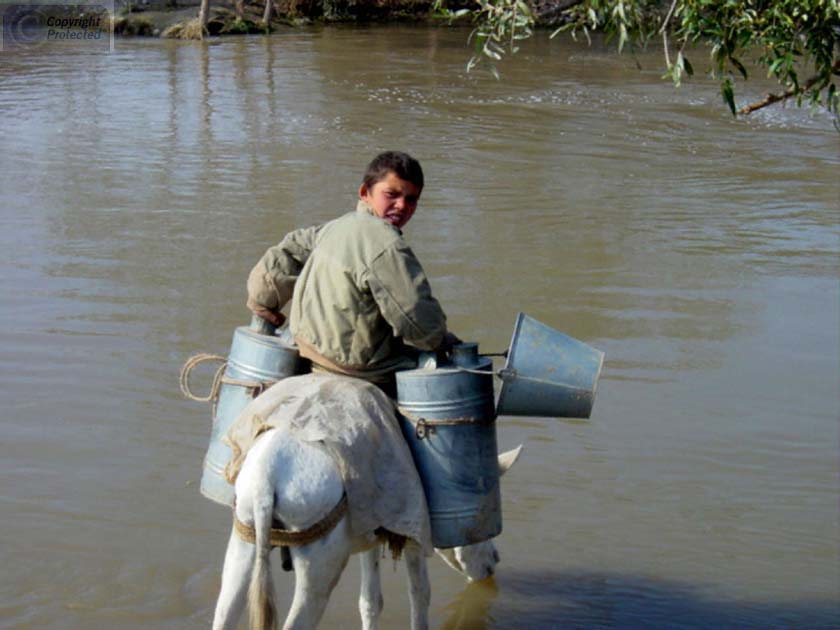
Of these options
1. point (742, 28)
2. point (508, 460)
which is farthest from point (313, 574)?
point (742, 28)

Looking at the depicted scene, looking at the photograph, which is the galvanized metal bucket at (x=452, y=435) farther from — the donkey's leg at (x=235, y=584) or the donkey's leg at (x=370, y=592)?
the donkey's leg at (x=235, y=584)

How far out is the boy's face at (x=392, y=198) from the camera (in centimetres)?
466

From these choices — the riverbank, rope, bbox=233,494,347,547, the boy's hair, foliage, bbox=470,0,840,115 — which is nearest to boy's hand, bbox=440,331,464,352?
the boy's hair

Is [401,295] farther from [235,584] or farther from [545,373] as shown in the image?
[235,584]

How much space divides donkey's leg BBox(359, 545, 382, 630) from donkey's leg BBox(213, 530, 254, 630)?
0.88 meters

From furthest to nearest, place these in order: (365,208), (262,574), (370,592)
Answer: (370,592) < (365,208) < (262,574)

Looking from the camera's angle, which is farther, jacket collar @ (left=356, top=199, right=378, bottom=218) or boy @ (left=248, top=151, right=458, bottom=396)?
jacket collar @ (left=356, top=199, right=378, bottom=218)

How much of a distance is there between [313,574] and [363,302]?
0.96m

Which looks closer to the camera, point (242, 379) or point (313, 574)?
point (313, 574)

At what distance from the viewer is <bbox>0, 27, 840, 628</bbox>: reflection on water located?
6.21 metres

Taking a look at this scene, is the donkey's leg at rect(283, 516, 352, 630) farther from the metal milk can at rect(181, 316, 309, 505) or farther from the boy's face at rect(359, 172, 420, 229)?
the boy's face at rect(359, 172, 420, 229)

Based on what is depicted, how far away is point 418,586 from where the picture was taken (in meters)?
4.95

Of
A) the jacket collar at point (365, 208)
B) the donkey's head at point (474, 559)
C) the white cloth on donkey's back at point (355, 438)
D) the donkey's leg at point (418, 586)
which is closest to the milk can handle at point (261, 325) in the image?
the white cloth on donkey's back at point (355, 438)
